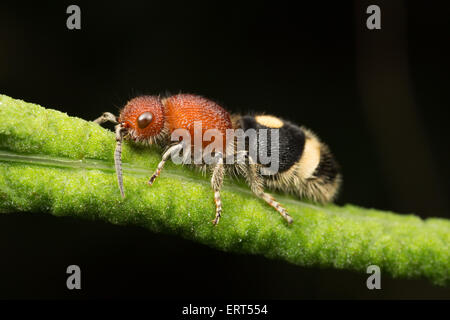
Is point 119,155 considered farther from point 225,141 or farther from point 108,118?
point 225,141

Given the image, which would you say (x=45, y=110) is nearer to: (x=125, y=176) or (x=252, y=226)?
(x=125, y=176)

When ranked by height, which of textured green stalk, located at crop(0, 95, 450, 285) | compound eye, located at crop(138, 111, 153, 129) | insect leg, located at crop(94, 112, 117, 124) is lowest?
textured green stalk, located at crop(0, 95, 450, 285)

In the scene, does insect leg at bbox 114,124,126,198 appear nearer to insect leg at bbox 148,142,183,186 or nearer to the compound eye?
the compound eye

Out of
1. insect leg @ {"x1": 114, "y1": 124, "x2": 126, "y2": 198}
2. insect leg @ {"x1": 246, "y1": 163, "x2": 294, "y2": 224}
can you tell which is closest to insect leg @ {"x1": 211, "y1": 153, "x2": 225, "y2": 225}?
insect leg @ {"x1": 246, "y1": 163, "x2": 294, "y2": 224}

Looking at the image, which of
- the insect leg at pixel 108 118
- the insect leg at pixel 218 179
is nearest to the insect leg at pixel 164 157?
the insect leg at pixel 218 179

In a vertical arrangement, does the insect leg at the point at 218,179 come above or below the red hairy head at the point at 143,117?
below

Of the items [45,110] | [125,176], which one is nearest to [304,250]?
[125,176]

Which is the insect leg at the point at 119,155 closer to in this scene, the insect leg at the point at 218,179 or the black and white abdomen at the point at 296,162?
the insect leg at the point at 218,179

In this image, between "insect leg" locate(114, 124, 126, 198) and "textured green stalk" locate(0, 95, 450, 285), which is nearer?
"textured green stalk" locate(0, 95, 450, 285)

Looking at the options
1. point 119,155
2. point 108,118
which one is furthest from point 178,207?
point 108,118
